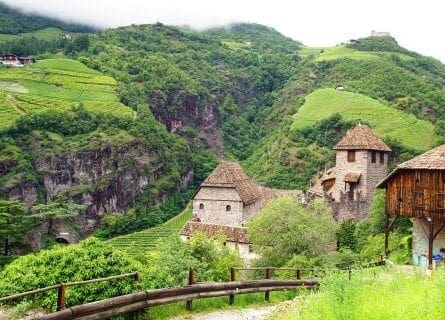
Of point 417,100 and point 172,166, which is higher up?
point 417,100

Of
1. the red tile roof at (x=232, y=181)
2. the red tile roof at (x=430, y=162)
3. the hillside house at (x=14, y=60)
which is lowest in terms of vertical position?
the red tile roof at (x=232, y=181)

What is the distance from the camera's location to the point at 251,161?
122125 millimetres

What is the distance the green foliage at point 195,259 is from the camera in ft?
73.3

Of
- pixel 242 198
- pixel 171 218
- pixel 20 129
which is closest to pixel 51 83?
pixel 20 129

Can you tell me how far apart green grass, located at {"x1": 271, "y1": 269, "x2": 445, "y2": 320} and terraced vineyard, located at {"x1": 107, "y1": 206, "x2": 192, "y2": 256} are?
189 ft

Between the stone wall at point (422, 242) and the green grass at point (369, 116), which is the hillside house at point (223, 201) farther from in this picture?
the green grass at point (369, 116)

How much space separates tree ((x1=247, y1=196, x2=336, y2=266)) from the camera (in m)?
37.3

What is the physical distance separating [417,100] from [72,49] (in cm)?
9463

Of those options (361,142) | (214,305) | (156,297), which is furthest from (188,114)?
(156,297)

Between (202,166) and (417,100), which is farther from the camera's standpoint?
(202,166)

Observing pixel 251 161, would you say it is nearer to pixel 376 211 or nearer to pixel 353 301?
pixel 376 211

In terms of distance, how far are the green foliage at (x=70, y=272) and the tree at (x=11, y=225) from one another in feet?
138

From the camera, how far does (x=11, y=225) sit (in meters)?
53.4

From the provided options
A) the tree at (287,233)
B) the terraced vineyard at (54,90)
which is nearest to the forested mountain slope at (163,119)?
the terraced vineyard at (54,90)
